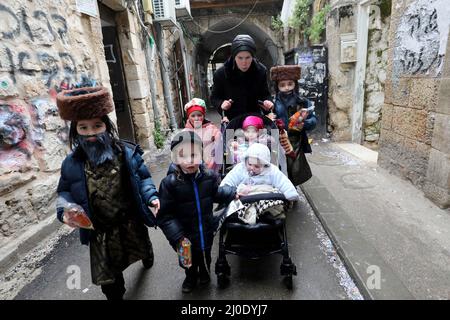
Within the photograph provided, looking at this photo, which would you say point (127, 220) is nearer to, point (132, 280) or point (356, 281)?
point (132, 280)

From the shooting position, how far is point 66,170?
1.77 meters

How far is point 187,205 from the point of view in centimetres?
196

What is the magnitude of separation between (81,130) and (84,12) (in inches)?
124

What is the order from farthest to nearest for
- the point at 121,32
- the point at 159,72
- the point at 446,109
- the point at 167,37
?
the point at 167,37
the point at 159,72
the point at 121,32
the point at 446,109

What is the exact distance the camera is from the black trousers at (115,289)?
77.6 inches

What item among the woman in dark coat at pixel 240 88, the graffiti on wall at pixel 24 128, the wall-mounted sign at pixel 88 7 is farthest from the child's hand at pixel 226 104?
the wall-mounted sign at pixel 88 7

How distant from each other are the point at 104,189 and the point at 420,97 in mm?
3604

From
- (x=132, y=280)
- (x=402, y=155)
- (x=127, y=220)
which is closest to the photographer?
(x=127, y=220)

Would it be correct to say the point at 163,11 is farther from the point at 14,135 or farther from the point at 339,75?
the point at 14,135

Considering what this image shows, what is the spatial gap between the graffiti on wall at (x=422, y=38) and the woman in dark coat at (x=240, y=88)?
71.9 inches

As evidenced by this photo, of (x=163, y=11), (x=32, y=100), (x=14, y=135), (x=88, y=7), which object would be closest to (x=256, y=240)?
(x=14, y=135)

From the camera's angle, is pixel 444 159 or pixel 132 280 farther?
pixel 444 159

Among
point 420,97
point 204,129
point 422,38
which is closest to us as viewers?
point 204,129

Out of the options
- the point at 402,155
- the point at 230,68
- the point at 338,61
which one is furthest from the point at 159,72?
the point at 402,155
